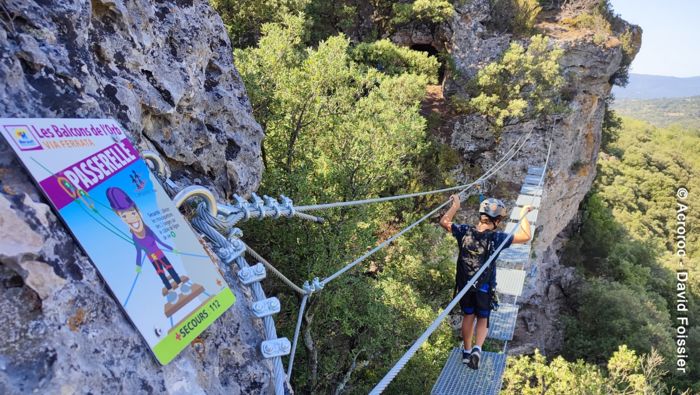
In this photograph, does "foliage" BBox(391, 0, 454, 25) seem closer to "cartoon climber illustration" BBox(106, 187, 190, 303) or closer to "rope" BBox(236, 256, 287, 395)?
"rope" BBox(236, 256, 287, 395)

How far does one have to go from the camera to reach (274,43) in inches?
340

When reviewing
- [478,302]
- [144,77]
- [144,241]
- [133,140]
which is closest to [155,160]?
[133,140]

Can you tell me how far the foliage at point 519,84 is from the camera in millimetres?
14070

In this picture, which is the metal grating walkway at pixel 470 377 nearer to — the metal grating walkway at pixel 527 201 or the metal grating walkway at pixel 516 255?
the metal grating walkway at pixel 516 255

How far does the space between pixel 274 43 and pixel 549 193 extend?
39.1 ft

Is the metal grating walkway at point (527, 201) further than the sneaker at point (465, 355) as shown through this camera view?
Yes

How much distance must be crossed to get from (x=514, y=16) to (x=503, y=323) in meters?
11.7

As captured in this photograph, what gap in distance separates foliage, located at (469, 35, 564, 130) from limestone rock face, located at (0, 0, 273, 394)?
1182cm

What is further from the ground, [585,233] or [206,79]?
[206,79]

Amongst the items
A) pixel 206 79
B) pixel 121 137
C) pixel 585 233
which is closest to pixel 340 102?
pixel 206 79

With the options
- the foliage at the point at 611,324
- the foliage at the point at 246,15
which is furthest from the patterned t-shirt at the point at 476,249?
the foliage at the point at 611,324

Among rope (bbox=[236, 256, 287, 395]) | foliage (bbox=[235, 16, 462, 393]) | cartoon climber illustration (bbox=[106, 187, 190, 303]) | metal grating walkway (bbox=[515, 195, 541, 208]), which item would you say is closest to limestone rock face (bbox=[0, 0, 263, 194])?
cartoon climber illustration (bbox=[106, 187, 190, 303])

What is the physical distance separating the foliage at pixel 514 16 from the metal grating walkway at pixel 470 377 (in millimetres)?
12977

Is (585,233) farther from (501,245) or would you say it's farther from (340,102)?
(501,245)
